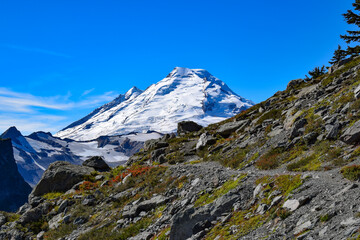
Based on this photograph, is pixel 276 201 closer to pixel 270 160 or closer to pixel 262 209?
pixel 262 209

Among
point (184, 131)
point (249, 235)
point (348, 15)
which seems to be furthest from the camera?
point (184, 131)

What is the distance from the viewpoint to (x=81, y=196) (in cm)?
2830

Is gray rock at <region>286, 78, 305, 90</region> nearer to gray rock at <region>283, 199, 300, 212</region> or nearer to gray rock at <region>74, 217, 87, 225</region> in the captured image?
gray rock at <region>74, 217, 87, 225</region>

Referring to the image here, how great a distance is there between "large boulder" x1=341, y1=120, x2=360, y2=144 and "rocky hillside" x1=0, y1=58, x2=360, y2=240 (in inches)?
2.1

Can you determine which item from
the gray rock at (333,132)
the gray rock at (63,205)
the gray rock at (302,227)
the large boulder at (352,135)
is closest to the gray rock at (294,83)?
the gray rock at (333,132)

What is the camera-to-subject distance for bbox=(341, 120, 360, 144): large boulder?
14.5 meters

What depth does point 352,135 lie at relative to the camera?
47.8ft

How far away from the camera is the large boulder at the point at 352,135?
14.5m

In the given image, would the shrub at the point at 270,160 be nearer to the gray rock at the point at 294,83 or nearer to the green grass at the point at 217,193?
the green grass at the point at 217,193

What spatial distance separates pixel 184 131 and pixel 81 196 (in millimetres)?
30016

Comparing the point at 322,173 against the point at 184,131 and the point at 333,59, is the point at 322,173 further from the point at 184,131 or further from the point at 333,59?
the point at 333,59

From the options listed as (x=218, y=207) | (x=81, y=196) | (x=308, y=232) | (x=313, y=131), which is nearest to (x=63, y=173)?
(x=81, y=196)

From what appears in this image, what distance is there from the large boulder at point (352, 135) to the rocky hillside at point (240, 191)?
5cm

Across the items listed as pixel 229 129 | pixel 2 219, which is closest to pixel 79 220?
pixel 2 219
